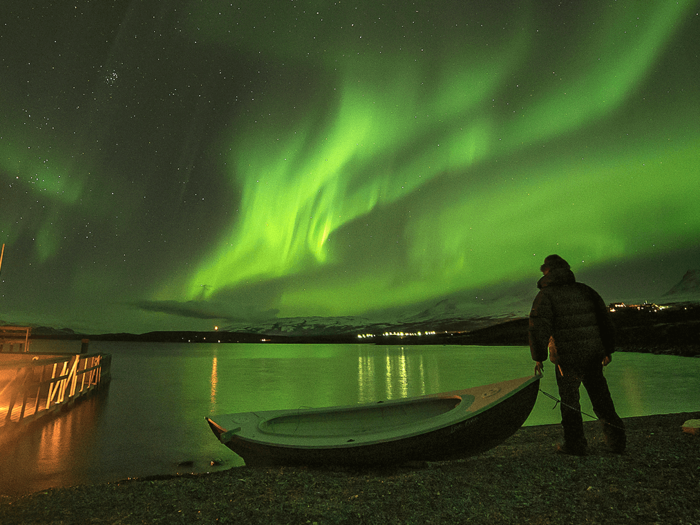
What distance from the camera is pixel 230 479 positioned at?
8.06 meters

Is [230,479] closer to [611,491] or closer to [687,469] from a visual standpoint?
[611,491]

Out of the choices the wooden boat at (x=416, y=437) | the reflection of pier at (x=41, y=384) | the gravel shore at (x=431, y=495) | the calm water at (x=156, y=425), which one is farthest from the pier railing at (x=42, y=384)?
the wooden boat at (x=416, y=437)

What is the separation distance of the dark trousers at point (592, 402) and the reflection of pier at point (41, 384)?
16.4 m

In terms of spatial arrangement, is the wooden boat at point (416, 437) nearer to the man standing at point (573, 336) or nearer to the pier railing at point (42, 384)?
the man standing at point (573, 336)

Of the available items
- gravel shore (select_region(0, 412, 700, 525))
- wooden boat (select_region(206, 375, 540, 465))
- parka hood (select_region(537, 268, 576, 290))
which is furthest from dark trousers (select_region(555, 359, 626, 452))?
parka hood (select_region(537, 268, 576, 290))

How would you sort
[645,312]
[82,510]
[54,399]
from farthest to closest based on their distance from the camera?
[645,312], [54,399], [82,510]

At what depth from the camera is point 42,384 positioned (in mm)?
16438

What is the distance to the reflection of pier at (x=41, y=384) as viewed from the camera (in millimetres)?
14354

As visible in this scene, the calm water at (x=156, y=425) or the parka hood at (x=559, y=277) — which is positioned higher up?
the parka hood at (x=559, y=277)

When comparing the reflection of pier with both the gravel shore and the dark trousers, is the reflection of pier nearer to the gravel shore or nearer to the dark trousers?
the gravel shore

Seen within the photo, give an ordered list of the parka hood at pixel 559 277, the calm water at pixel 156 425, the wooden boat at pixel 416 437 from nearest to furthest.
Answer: the parka hood at pixel 559 277 < the wooden boat at pixel 416 437 < the calm water at pixel 156 425

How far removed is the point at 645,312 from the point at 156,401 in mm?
178113

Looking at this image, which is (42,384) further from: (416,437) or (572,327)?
(572,327)

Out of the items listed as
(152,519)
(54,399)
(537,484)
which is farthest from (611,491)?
(54,399)
